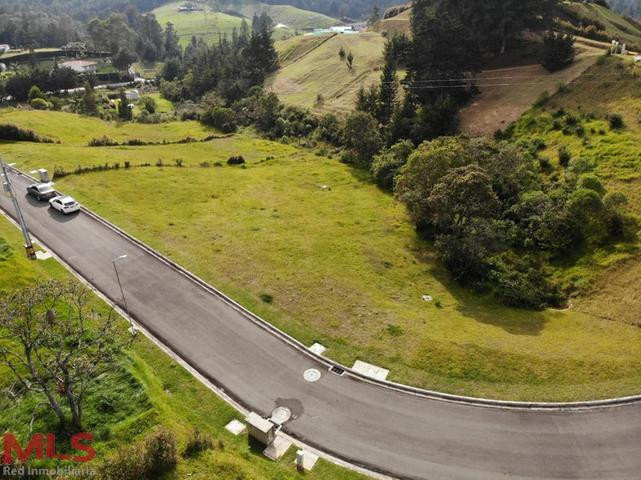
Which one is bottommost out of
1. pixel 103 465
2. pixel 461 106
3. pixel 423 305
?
pixel 423 305

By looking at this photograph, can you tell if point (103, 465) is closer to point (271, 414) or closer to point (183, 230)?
point (271, 414)

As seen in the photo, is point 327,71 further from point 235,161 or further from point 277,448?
point 277,448

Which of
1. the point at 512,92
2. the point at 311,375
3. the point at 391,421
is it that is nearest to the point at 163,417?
the point at 311,375

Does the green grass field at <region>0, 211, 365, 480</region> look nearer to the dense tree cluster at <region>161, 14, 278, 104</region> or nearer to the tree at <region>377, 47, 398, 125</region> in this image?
the tree at <region>377, 47, 398, 125</region>

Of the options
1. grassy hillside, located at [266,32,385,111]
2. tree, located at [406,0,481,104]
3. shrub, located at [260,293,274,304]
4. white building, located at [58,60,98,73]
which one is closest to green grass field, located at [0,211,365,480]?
shrub, located at [260,293,274,304]

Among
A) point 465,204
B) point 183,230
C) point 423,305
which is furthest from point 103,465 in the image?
point 465,204

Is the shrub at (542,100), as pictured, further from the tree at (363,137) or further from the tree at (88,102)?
the tree at (88,102)
